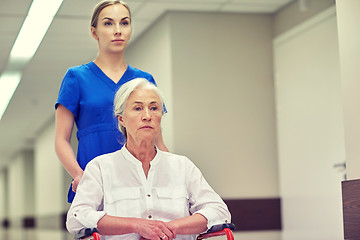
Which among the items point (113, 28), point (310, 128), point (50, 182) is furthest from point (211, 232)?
point (50, 182)

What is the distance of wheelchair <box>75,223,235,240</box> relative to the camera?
2.09 m

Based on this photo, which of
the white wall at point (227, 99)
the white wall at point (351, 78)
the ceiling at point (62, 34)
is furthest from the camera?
the white wall at point (227, 99)

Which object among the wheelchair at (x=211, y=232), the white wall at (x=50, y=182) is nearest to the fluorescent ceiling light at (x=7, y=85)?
the white wall at (x=50, y=182)

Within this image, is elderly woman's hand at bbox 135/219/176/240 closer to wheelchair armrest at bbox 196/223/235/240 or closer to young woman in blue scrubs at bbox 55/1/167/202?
wheelchair armrest at bbox 196/223/235/240

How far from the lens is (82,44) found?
7.80 m

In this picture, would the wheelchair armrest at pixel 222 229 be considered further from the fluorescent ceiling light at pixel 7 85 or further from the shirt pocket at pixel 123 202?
the fluorescent ceiling light at pixel 7 85

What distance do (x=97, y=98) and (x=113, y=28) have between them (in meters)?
0.30

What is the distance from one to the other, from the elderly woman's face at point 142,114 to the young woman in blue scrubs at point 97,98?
24 cm

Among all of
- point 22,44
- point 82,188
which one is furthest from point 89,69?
point 22,44

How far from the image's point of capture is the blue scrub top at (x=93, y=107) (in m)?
2.57

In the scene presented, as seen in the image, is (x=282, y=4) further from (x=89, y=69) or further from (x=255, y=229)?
(x=89, y=69)

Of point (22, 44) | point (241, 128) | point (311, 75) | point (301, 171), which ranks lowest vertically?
point (301, 171)

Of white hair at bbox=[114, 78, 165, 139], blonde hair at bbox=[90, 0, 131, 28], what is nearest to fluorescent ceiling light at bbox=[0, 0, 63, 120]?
blonde hair at bbox=[90, 0, 131, 28]

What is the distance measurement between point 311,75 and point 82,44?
120 inches
